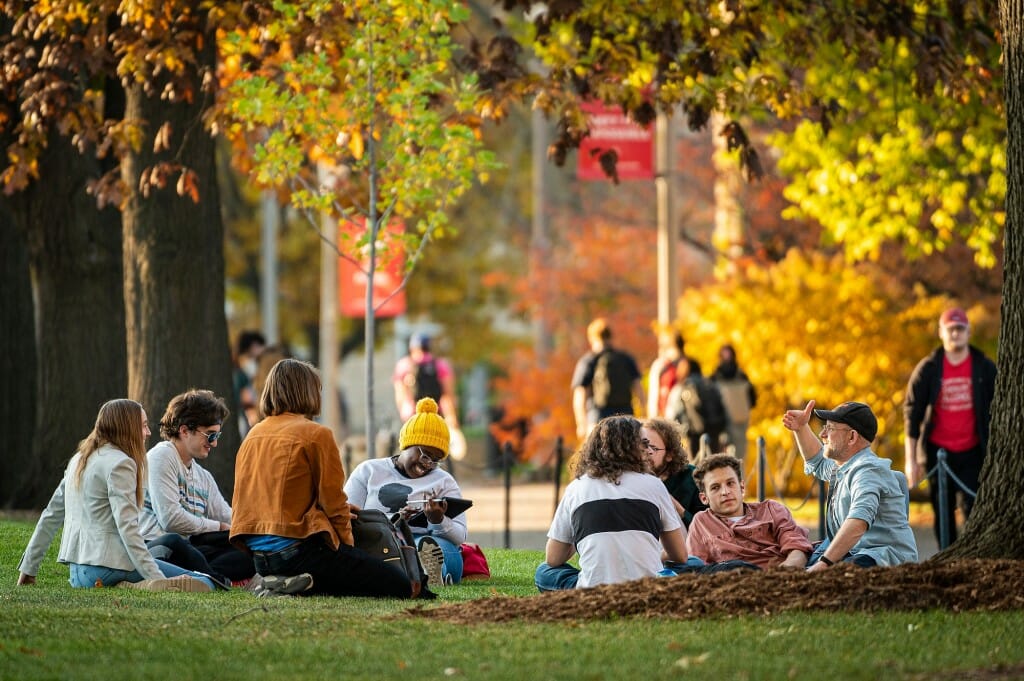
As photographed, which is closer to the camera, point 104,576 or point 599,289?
point 104,576

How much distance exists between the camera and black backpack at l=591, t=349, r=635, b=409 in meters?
19.9

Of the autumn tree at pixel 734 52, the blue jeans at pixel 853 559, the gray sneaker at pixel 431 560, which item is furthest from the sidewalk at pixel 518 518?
the blue jeans at pixel 853 559

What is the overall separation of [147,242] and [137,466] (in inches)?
198

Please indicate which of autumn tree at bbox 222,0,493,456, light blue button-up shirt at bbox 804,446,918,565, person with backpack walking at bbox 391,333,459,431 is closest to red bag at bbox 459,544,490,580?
autumn tree at bbox 222,0,493,456

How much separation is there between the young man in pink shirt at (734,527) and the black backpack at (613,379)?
32.2 ft

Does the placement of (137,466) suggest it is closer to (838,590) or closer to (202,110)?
(838,590)

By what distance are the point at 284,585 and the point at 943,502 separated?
581 centimetres

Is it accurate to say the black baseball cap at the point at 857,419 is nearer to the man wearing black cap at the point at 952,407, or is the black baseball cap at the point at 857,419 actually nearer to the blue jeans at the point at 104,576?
the blue jeans at the point at 104,576

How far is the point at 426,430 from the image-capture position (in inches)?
419

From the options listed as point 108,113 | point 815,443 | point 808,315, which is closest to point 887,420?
point 808,315

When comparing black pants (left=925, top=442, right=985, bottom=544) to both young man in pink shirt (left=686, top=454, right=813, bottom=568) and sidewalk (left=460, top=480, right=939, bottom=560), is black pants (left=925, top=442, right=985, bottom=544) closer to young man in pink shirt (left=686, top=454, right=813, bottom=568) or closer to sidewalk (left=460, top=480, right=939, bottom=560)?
sidewalk (left=460, top=480, right=939, bottom=560)

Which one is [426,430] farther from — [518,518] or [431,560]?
[518,518]

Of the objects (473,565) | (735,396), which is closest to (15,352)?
(473,565)

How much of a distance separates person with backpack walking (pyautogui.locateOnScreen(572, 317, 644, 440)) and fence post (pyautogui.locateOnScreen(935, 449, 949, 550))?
6.48 m
